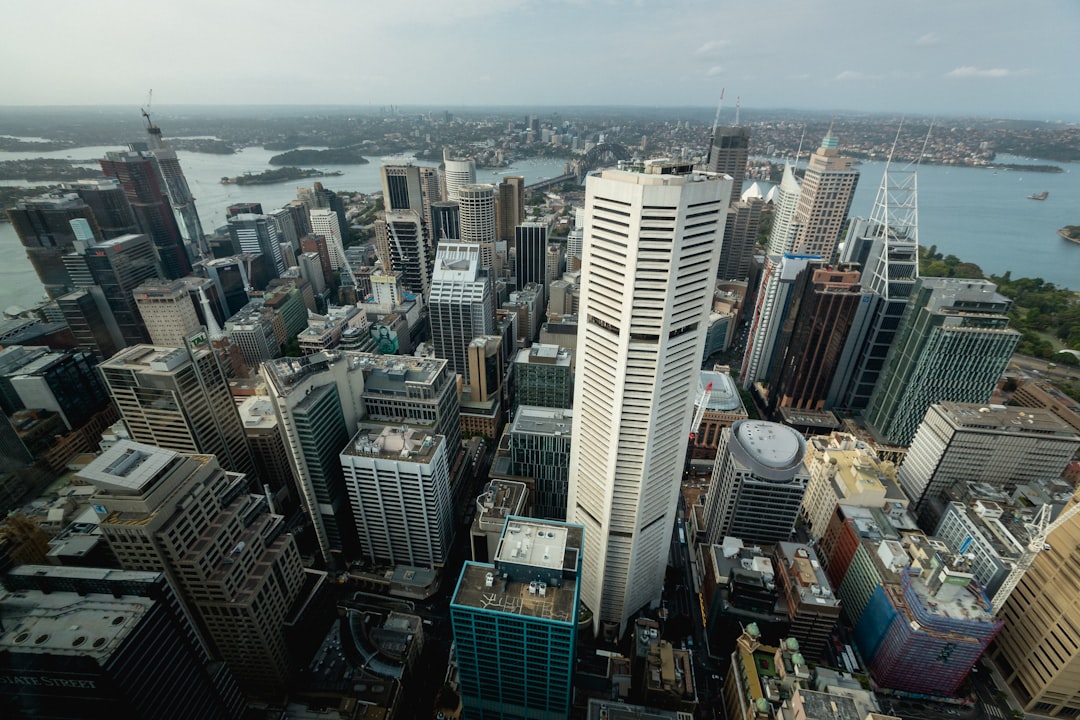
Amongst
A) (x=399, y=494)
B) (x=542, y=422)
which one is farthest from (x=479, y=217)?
(x=399, y=494)

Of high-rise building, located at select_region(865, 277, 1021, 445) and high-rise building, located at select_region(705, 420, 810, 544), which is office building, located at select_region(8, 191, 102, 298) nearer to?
high-rise building, located at select_region(705, 420, 810, 544)

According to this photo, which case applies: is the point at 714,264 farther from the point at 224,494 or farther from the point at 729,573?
the point at 224,494

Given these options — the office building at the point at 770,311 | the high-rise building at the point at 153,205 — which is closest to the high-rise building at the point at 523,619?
the office building at the point at 770,311

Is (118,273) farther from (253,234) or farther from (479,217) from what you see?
(479,217)

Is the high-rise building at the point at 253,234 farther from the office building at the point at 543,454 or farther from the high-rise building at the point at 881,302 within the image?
the high-rise building at the point at 881,302

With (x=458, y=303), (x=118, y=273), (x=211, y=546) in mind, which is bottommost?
(x=211, y=546)

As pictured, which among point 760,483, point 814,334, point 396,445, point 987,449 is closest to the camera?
point 396,445

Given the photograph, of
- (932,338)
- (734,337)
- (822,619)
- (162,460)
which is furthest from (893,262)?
(162,460)
